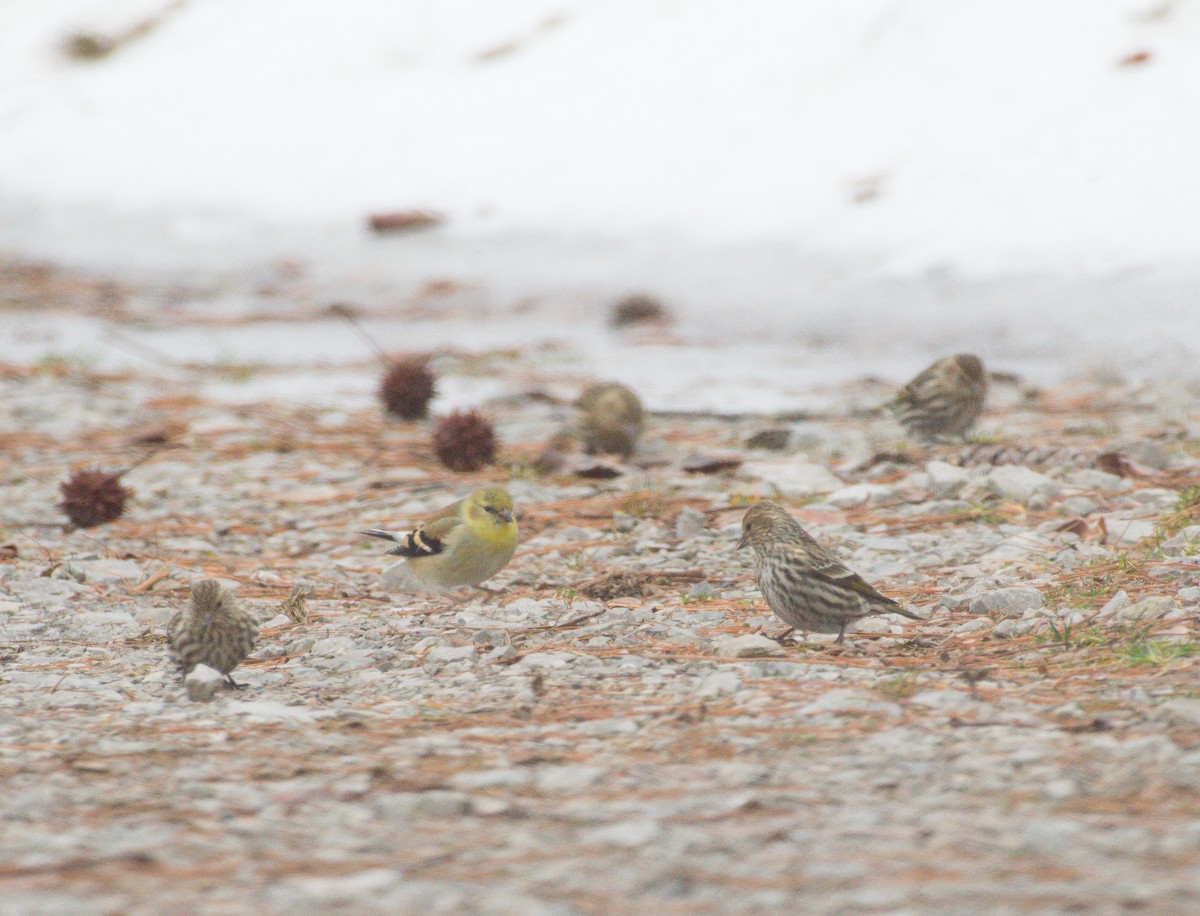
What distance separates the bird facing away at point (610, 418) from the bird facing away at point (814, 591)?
2.91 metres

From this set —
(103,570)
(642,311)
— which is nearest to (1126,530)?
(103,570)

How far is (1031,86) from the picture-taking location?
426 inches

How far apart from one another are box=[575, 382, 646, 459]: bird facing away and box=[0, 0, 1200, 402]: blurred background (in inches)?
76.5

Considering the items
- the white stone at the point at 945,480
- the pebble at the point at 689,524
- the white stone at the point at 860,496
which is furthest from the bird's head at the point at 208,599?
the white stone at the point at 945,480

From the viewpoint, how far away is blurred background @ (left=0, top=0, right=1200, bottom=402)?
31.1 ft

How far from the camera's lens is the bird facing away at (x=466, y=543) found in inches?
199

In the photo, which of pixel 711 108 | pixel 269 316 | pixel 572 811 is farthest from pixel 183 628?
pixel 711 108

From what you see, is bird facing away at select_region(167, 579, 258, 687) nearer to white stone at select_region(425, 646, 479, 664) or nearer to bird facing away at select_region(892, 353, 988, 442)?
white stone at select_region(425, 646, 479, 664)

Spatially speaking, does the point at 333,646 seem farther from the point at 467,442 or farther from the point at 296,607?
the point at 467,442

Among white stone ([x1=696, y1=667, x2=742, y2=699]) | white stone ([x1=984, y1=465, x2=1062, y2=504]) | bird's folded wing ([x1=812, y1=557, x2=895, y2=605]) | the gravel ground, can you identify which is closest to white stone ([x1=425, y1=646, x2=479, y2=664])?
the gravel ground

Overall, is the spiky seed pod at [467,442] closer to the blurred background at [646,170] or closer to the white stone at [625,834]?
the blurred background at [646,170]

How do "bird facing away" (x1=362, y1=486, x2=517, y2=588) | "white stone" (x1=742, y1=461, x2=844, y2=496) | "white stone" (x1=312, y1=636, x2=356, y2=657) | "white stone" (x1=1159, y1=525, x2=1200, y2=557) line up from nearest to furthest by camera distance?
"white stone" (x1=312, y1=636, x2=356, y2=657)
"white stone" (x1=1159, y1=525, x2=1200, y2=557)
"bird facing away" (x1=362, y1=486, x2=517, y2=588)
"white stone" (x1=742, y1=461, x2=844, y2=496)

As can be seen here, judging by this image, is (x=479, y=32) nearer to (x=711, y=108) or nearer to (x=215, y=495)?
(x=711, y=108)

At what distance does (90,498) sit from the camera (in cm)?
623
